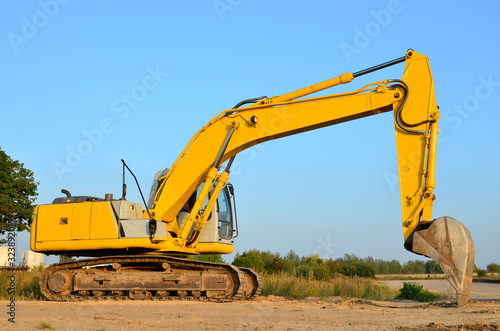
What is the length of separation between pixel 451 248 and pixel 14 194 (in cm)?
2309

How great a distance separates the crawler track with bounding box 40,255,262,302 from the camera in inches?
466

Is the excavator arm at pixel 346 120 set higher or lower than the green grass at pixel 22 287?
higher

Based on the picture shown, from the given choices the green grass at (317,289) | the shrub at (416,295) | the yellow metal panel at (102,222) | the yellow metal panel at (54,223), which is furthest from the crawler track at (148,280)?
the shrub at (416,295)

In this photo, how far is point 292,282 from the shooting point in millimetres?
14680

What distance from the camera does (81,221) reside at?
40.9 feet

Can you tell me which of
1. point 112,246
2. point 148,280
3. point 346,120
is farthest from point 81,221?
point 346,120

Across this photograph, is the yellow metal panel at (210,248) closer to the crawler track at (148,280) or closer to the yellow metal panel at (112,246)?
the yellow metal panel at (112,246)

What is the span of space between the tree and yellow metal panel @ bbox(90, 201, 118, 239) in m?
15.2

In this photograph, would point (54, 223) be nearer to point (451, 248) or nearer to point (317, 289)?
point (317, 289)

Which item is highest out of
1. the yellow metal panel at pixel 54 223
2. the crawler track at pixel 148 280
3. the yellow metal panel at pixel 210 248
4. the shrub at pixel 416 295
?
the yellow metal panel at pixel 54 223

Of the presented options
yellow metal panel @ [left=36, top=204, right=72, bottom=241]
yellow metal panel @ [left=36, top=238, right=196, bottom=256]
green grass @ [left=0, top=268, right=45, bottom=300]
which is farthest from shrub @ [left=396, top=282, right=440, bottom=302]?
green grass @ [left=0, top=268, right=45, bottom=300]

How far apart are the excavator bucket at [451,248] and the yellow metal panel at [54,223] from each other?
7808 millimetres

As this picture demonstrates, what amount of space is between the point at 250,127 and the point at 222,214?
2.65 metres

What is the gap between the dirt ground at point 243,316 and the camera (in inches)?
283
